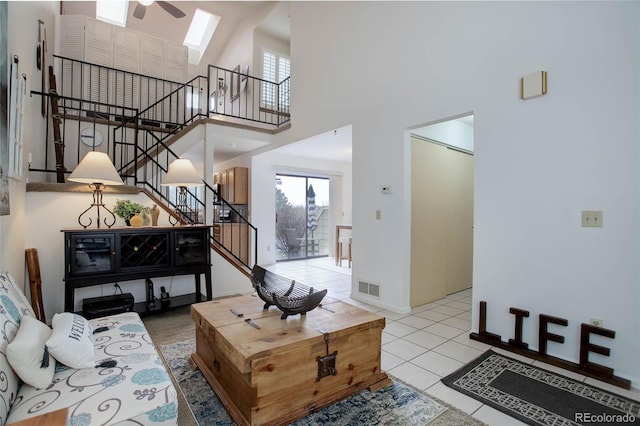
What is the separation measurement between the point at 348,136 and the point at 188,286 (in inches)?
135

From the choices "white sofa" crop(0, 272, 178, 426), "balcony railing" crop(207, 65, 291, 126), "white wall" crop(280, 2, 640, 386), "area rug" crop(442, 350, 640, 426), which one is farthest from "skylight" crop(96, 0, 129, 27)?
"area rug" crop(442, 350, 640, 426)

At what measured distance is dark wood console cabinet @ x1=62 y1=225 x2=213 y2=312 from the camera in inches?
121

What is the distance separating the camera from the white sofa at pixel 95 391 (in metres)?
1.30

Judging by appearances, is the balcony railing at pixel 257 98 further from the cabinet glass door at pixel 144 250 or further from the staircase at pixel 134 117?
the cabinet glass door at pixel 144 250

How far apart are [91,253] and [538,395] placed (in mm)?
4038

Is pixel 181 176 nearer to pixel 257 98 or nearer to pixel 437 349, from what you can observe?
pixel 437 349

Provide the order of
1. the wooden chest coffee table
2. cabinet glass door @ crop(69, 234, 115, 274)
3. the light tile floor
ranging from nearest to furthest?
the wooden chest coffee table, the light tile floor, cabinet glass door @ crop(69, 234, 115, 274)

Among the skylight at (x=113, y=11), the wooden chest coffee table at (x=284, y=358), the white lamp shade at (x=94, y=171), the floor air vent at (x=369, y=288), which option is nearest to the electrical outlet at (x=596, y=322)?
the wooden chest coffee table at (x=284, y=358)

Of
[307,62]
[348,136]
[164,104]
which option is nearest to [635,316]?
[348,136]

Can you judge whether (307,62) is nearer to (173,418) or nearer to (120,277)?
(120,277)

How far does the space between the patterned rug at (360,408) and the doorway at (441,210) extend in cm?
206

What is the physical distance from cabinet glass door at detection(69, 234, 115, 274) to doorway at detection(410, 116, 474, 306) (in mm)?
3459

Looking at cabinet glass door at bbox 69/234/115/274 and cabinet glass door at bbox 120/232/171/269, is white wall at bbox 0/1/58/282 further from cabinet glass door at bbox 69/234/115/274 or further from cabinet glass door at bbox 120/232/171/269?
cabinet glass door at bbox 120/232/171/269

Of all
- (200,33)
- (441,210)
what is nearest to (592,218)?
(441,210)
